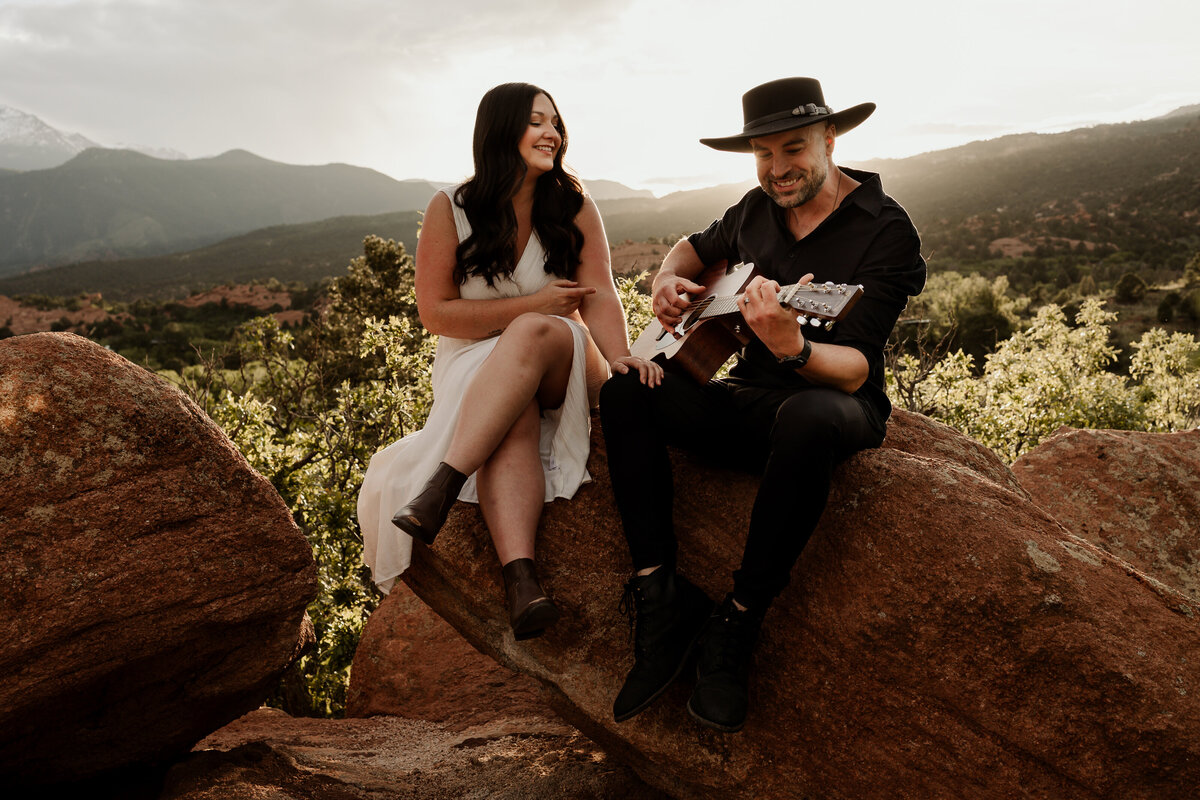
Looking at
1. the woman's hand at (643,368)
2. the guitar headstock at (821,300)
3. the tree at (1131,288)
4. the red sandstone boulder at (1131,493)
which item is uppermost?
the guitar headstock at (821,300)

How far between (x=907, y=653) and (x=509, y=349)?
6.62ft

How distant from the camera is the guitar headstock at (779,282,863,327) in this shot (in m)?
2.76

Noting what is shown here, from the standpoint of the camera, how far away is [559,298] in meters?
3.82

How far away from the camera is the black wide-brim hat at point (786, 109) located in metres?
3.27

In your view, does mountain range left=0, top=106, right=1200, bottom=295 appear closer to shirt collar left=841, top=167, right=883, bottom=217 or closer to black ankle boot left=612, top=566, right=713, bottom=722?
shirt collar left=841, top=167, right=883, bottom=217

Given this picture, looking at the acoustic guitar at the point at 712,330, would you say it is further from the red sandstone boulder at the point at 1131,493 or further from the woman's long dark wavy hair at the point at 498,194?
the red sandstone boulder at the point at 1131,493

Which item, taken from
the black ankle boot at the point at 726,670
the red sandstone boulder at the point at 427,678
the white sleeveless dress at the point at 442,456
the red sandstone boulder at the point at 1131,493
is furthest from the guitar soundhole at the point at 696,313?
the red sandstone boulder at the point at 1131,493

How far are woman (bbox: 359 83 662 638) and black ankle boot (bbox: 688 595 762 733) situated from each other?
0.61m

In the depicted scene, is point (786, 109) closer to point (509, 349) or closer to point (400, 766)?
point (509, 349)

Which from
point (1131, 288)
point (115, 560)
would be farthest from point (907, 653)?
point (1131, 288)

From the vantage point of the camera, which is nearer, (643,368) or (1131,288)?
(643,368)

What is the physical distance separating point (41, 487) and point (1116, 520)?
625cm

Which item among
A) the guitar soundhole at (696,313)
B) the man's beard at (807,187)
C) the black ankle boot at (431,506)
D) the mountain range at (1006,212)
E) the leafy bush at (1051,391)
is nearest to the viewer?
the black ankle boot at (431,506)

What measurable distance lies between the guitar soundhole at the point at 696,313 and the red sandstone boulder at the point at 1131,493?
331 centimetres
